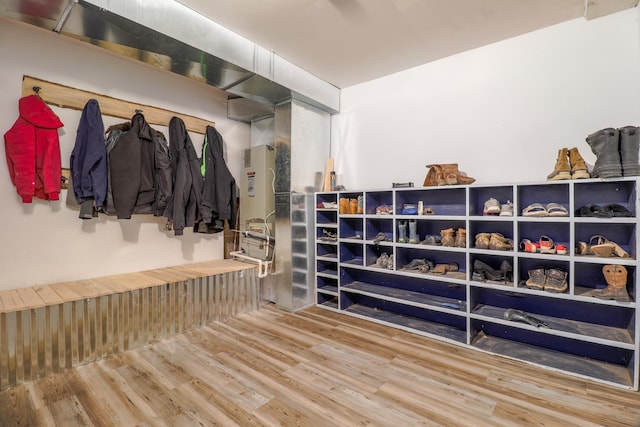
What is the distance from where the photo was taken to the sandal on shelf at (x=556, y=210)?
2.15 m

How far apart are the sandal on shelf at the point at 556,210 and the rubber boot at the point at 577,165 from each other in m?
0.23

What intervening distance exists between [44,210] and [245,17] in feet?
7.71

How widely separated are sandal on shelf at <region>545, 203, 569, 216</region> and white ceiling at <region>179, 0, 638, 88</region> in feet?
4.86

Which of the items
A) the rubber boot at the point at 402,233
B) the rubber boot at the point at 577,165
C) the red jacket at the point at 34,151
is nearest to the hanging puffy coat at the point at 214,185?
the red jacket at the point at 34,151

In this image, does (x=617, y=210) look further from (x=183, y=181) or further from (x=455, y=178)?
(x=183, y=181)

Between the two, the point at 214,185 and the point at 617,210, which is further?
the point at 214,185

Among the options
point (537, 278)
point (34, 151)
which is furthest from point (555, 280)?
point (34, 151)

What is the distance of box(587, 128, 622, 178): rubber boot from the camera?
6.36 ft

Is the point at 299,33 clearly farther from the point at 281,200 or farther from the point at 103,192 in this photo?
the point at 103,192

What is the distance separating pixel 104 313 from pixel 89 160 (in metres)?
1.31

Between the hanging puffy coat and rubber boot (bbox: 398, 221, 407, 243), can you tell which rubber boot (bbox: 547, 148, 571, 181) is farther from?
the hanging puffy coat

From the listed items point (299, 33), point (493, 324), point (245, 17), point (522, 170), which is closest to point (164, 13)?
point (245, 17)

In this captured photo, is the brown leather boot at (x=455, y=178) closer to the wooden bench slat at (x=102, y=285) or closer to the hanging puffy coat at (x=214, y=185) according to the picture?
the wooden bench slat at (x=102, y=285)

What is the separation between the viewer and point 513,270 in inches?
92.4
